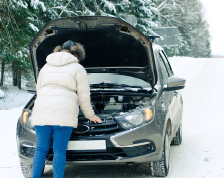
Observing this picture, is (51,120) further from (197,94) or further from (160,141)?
(197,94)

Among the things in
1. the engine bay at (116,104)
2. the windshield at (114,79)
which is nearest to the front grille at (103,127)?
the engine bay at (116,104)

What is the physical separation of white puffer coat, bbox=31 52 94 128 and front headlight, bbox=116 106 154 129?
18.9 inches

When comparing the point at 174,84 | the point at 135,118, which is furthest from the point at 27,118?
the point at 174,84

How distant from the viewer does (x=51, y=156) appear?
3.88 meters

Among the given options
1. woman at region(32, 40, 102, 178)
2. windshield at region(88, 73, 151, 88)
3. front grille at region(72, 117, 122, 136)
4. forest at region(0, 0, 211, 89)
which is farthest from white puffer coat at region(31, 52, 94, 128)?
forest at region(0, 0, 211, 89)

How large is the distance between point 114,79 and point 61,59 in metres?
1.79

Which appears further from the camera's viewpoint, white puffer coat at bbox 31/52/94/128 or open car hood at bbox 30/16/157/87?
open car hood at bbox 30/16/157/87

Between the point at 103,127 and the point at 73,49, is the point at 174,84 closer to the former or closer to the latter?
the point at 103,127

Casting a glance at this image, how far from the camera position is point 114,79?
5219 mm

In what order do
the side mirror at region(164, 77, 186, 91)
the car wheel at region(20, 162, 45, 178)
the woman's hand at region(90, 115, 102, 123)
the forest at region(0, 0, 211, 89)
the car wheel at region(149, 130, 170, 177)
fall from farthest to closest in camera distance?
the forest at region(0, 0, 211, 89) < the side mirror at region(164, 77, 186, 91) < the car wheel at region(20, 162, 45, 178) < the car wheel at region(149, 130, 170, 177) < the woman's hand at region(90, 115, 102, 123)

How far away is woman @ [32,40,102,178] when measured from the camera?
3.42 meters

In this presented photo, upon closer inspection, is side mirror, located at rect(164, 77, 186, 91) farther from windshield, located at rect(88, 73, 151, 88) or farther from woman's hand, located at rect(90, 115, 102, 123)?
woman's hand, located at rect(90, 115, 102, 123)

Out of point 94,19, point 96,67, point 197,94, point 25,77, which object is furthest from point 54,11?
point 94,19

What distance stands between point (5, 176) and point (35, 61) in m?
1.57
